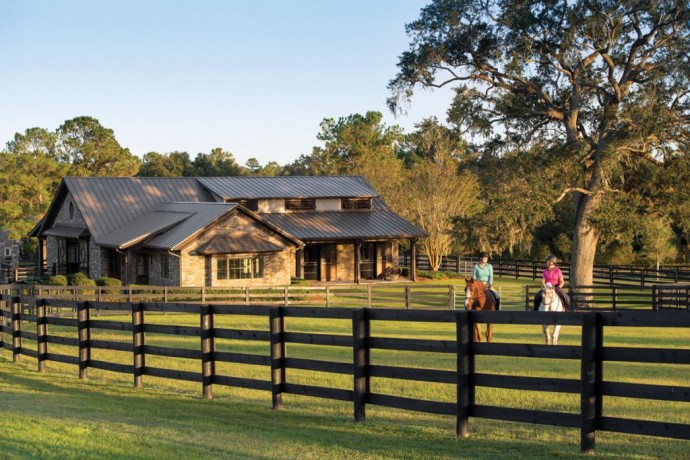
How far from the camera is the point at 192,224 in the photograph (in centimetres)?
4438

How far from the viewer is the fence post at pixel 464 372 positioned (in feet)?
30.0

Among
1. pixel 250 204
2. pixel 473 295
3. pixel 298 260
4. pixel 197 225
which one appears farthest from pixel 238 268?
pixel 473 295

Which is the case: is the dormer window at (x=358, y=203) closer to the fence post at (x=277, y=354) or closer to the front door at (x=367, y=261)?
the front door at (x=367, y=261)

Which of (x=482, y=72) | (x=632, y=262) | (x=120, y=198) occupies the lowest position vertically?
(x=632, y=262)

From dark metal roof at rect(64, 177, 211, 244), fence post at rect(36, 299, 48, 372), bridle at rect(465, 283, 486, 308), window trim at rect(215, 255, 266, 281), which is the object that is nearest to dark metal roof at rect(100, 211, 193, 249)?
dark metal roof at rect(64, 177, 211, 244)

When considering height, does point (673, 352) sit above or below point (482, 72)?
below

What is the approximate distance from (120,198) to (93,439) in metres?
44.2

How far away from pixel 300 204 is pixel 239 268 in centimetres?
1043

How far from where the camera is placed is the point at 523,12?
36719mm

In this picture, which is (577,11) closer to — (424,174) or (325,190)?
(325,190)

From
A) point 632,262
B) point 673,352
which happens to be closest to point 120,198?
point 632,262

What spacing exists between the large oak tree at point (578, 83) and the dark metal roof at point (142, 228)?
43.9 feet

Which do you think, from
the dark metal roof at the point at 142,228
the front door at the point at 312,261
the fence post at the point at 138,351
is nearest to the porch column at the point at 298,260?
the front door at the point at 312,261

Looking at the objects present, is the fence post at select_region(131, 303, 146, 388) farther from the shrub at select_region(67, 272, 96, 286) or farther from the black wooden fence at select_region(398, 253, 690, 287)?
the black wooden fence at select_region(398, 253, 690, 287)
